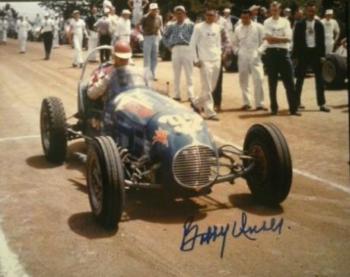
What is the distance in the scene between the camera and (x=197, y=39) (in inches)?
451

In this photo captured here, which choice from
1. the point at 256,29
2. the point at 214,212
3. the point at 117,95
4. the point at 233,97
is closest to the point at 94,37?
the point at 233,97

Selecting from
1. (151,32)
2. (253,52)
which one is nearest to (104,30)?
(151,32)

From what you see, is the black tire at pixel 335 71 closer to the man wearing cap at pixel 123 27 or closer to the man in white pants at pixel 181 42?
the man in white pants at pixel 181 42

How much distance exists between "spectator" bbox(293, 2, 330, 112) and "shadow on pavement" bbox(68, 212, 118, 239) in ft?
23.5

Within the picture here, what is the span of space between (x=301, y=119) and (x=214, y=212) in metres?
5.88

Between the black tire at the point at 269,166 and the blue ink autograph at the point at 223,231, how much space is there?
37cm

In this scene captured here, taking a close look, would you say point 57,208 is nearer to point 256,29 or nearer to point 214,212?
point 214,212

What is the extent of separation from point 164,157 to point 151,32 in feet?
31.9

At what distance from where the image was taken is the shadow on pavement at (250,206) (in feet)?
20.0

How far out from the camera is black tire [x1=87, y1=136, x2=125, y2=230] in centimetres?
534

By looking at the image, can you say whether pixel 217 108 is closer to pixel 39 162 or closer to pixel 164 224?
pixel 39 162

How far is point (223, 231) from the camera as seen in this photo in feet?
18.1

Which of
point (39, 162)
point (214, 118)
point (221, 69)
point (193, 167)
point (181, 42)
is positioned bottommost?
point (39, 162)

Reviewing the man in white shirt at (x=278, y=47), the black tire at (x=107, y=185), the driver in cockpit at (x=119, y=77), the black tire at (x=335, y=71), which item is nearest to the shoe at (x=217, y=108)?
the man in white shirt at (x=278, y=47)
